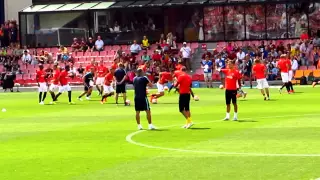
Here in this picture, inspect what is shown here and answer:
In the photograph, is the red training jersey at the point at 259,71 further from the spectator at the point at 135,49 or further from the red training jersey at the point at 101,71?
the spectator at the point at 135,49

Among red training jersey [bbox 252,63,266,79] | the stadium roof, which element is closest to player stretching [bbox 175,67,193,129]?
red training jersey [bbox 252,63,266,79]

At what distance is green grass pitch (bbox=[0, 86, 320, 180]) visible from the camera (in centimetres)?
1817

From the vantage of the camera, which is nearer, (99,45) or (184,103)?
(184,103)

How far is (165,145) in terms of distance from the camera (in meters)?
23.1

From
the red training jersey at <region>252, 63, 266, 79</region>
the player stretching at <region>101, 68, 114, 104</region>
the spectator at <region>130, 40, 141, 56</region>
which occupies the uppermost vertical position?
the spectator at <region>130, 40, 141, 56</region>

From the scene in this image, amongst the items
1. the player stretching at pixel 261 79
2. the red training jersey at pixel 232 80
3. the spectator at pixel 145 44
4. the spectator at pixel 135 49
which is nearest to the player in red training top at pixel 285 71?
the player stretching at pixel 261 79

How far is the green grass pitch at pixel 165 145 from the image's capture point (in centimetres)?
1817

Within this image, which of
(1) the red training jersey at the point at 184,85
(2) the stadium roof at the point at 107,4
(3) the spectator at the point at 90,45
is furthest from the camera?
(3) the spectator at the point at 90,45

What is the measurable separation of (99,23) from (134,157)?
2005 inches

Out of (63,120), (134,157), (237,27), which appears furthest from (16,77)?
(134,157)

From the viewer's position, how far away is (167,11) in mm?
68625

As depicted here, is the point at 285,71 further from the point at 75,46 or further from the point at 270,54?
the point at 75,46

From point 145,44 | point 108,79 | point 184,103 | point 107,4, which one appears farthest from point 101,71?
point 107,4

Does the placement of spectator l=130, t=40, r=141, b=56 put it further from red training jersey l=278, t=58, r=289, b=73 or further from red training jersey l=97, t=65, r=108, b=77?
red training jersey l=278, t=58, r=289, b=73
